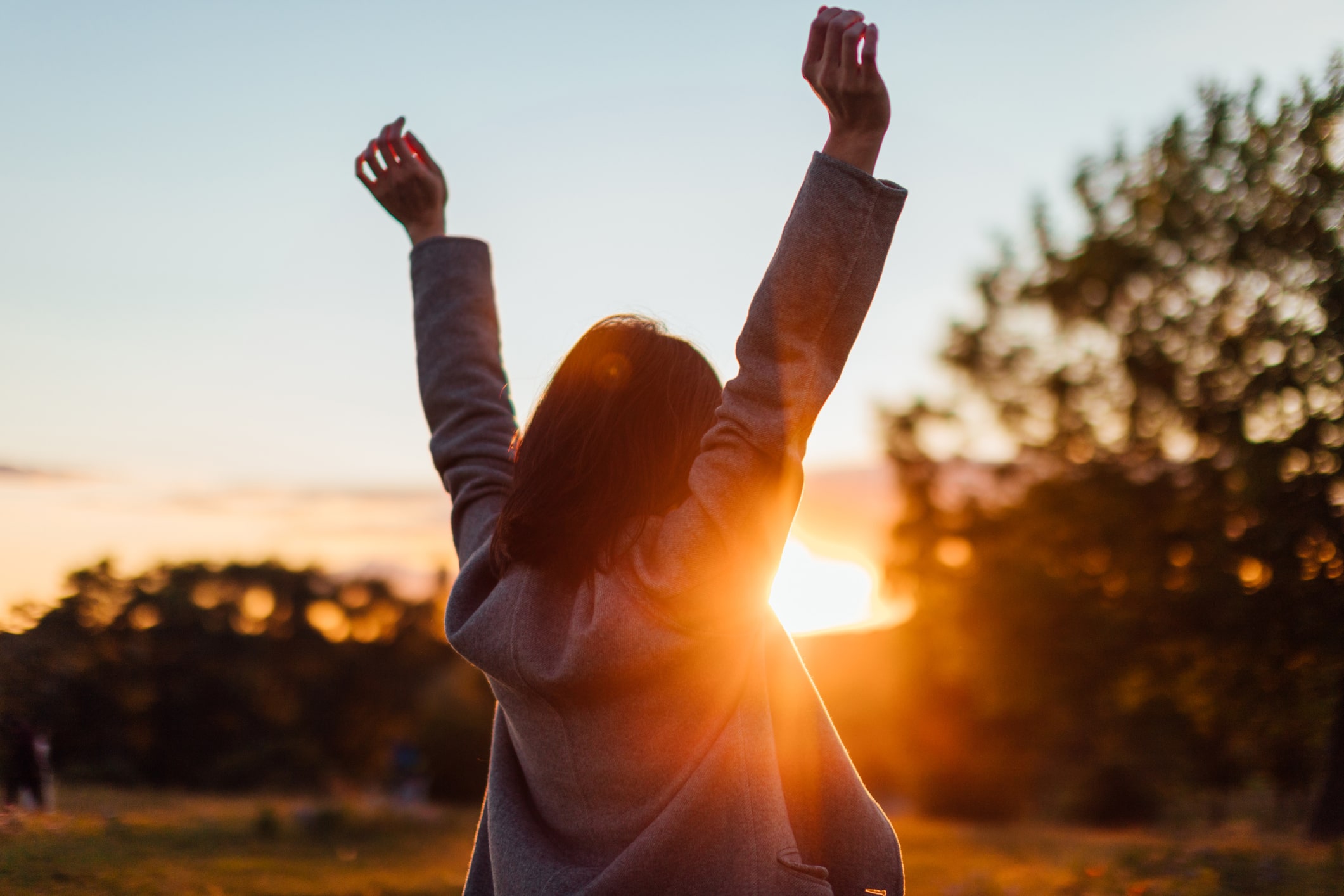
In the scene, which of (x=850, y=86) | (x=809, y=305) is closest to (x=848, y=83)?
(x=850, y=86)

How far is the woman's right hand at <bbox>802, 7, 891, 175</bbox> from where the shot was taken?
1.42 metres

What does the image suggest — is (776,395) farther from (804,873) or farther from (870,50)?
(804,873)

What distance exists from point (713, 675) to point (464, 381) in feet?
2.95

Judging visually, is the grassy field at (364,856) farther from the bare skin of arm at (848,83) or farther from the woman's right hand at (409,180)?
the bare skin of arm at (848,83)

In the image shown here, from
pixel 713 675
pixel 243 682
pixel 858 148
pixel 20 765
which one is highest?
pixel 858 148

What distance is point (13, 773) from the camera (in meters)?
3.01

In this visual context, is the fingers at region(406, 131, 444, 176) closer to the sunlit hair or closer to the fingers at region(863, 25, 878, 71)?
the sunlit hair

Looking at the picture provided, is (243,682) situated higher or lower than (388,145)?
lower

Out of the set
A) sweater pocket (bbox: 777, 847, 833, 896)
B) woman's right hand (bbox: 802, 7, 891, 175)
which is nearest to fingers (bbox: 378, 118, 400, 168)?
woman's right hand (bbox: 802, 7, 891, 175)

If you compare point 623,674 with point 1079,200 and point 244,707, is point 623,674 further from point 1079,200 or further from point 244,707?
point 244,707

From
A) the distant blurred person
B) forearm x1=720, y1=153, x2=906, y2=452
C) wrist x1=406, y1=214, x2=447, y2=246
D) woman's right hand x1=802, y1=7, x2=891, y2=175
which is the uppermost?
wrist x1=406, y1=214, x2=447, y2=246

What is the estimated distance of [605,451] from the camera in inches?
59.7

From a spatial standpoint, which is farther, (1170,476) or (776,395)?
(1170,476)

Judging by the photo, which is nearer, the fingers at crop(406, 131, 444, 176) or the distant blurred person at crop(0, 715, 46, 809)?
the fingers at crop(406, 131, 444, 176)
